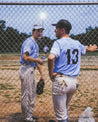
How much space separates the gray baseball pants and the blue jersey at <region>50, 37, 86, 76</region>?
0.82 metres

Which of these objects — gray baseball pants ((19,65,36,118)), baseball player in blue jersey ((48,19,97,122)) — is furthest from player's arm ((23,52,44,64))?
baseball player in blue jersey ((48,19,97,122))

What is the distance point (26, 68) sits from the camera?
307 cm

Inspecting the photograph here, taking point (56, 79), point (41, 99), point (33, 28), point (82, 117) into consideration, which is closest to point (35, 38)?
point (33, 28)

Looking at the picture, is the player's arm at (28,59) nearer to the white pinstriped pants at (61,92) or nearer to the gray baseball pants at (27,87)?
the gray baseball pants at (27,87)

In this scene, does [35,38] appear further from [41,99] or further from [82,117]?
[41,99]

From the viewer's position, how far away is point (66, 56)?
7.59ft

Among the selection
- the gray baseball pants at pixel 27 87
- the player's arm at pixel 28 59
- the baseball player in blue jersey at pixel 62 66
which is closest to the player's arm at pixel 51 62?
the baseball player in blue jersey at pixel 62 66

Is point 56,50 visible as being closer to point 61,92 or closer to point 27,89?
point 61,92

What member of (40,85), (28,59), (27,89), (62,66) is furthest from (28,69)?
(62,66)

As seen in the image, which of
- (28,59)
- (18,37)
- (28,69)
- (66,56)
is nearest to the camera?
(66,56)

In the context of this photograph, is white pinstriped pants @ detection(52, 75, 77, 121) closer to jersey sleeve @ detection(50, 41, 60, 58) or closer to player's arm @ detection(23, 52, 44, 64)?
jersey sleeve @ detection(50, 41, 60, 58)

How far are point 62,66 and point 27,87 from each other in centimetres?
105

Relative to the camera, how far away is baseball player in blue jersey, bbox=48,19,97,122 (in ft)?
7.44

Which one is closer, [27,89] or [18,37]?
[27,89]
